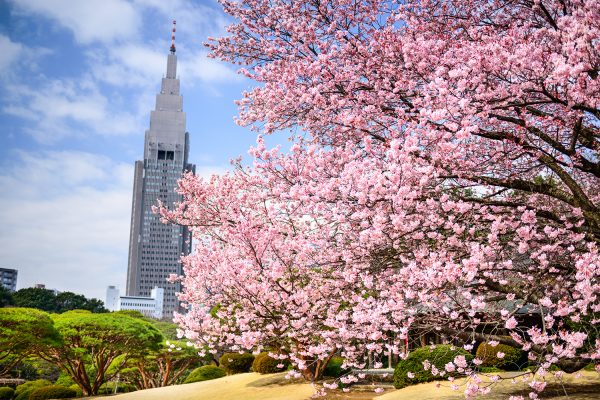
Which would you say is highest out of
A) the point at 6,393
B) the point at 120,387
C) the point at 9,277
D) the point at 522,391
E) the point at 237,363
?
the point at 9,277

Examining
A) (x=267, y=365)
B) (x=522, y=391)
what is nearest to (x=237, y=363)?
(x=267, y=365)

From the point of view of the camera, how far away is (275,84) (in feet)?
27.8

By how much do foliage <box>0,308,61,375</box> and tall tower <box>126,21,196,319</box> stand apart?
109267mm

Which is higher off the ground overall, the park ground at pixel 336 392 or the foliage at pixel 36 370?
the park ground at pixel 336 392

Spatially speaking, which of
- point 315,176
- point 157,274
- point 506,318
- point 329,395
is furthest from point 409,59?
point 157,274

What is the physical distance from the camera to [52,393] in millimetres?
20844

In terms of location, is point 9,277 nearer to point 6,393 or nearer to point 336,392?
point 6,393

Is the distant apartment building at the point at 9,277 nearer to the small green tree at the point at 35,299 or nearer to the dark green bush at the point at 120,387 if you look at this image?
the small green tree at the point at 35,299

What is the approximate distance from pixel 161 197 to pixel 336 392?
408ft

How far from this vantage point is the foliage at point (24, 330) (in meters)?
17.4

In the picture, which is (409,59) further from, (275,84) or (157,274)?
(157,274)

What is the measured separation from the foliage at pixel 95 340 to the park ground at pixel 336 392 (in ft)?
7.08

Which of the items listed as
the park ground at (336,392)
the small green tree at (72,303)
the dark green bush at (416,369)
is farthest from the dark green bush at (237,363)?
the small green tree at (72,303)

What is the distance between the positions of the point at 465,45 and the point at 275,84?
10.2 feet
